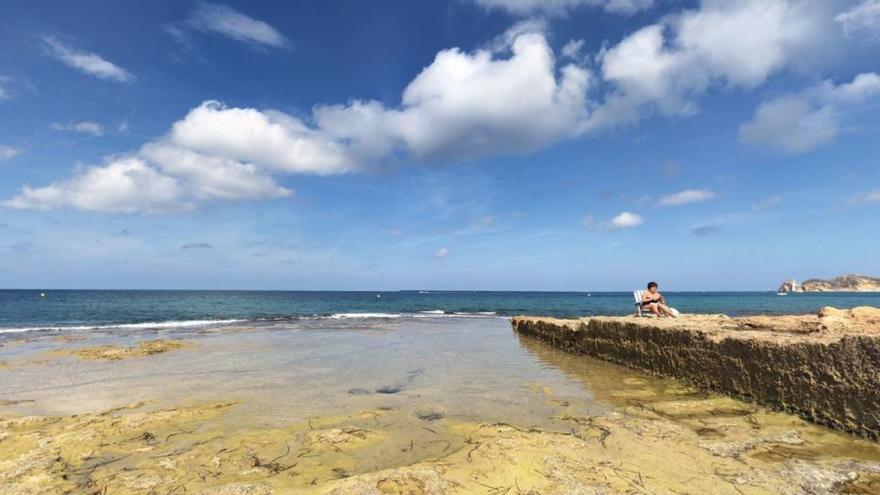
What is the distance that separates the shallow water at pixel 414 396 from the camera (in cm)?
505

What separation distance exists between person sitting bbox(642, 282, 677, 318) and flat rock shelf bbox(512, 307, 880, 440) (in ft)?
10.2

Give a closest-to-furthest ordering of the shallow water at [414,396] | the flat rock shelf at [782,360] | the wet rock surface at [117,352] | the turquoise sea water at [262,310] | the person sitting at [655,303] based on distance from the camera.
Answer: the shallow water at [414,396] → the flat rock shelf at [782,360] → the wet rock surface at [117,352] → the person sitting at [655,303] → the turquoise sea water at [262,310]

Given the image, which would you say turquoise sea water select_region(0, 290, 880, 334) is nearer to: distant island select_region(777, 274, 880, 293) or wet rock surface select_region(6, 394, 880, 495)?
wet rock surface select_region(6, 394, 880, 495)

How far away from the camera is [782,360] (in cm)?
618

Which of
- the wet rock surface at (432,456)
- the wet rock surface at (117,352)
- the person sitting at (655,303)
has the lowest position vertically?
the wet rock surface at (117,352)

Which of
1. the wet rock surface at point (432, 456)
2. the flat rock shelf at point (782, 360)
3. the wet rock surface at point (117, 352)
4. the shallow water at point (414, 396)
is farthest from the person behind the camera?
the wet rock surface at point (117, 352)

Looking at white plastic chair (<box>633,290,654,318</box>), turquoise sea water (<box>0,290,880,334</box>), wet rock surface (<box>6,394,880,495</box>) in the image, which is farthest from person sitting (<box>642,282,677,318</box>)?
turquoise sea water (<box>0,290,880,334</box>)

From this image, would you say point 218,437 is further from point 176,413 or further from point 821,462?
point 821,462

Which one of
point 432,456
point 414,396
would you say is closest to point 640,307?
point 414,396

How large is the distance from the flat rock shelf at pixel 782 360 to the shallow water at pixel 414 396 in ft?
0.90

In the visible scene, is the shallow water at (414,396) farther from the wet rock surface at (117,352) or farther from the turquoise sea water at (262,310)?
the turquoise sea water at (262,310)

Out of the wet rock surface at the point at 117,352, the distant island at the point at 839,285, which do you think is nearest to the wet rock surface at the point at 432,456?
the wet rock surface at the point at 117,352

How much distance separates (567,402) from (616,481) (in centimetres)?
310

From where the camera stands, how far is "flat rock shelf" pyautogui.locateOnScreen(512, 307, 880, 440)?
5203 mm
